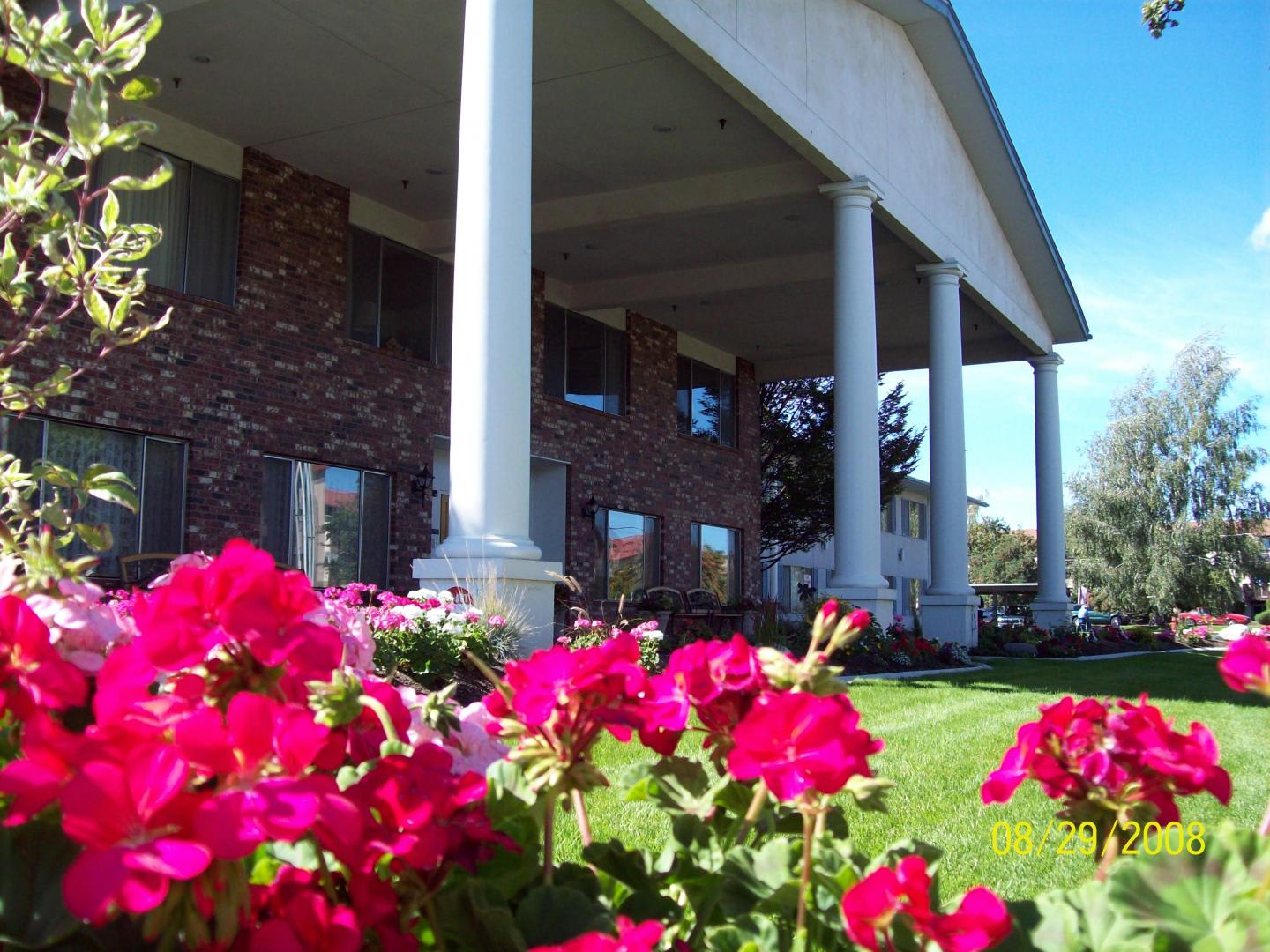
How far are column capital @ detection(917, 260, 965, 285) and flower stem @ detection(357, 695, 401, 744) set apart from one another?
16.7 metres

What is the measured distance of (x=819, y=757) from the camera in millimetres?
1046

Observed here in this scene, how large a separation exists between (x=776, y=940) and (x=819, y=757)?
0.24 metres

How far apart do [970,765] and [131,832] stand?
5767mm

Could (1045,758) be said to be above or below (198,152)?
below

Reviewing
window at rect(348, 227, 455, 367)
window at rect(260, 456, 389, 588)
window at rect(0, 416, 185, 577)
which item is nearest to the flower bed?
window at rect(0, 416, 185, 577)

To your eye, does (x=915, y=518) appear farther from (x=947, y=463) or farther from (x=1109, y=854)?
(x=1109, y=854)

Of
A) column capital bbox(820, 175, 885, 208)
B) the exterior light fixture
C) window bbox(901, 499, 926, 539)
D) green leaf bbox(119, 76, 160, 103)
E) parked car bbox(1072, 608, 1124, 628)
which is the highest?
column capital bbox(820, 175, 885, 208)

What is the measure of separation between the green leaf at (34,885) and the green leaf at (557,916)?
40cm

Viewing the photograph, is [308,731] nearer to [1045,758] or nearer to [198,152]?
[1045,758]

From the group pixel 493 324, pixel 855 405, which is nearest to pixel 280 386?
pixel 493 324

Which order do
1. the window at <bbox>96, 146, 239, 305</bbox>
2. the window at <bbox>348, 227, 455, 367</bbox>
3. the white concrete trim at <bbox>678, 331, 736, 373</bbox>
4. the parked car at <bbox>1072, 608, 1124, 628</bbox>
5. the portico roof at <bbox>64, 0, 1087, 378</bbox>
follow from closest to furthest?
the portico roof at <bbox>64, 0, 1087, 378</bbox>, the window at <bbox>96, 146, 239, 305</bbox>, the window at <bbox>348, 227, 455, 367</bbox>, the white concrete trim at <bbox>678, 331, 736, 373</bbox>, the parked car at <bbox>1072, 608, 1124, 628</bbox>

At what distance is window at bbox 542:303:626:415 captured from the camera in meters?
18.2

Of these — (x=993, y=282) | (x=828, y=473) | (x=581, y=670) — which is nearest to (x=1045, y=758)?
(x=581, y=670)

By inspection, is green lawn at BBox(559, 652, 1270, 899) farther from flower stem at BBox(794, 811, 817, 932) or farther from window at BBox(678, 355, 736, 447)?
window at BBox(678, 355, 736, 447)
